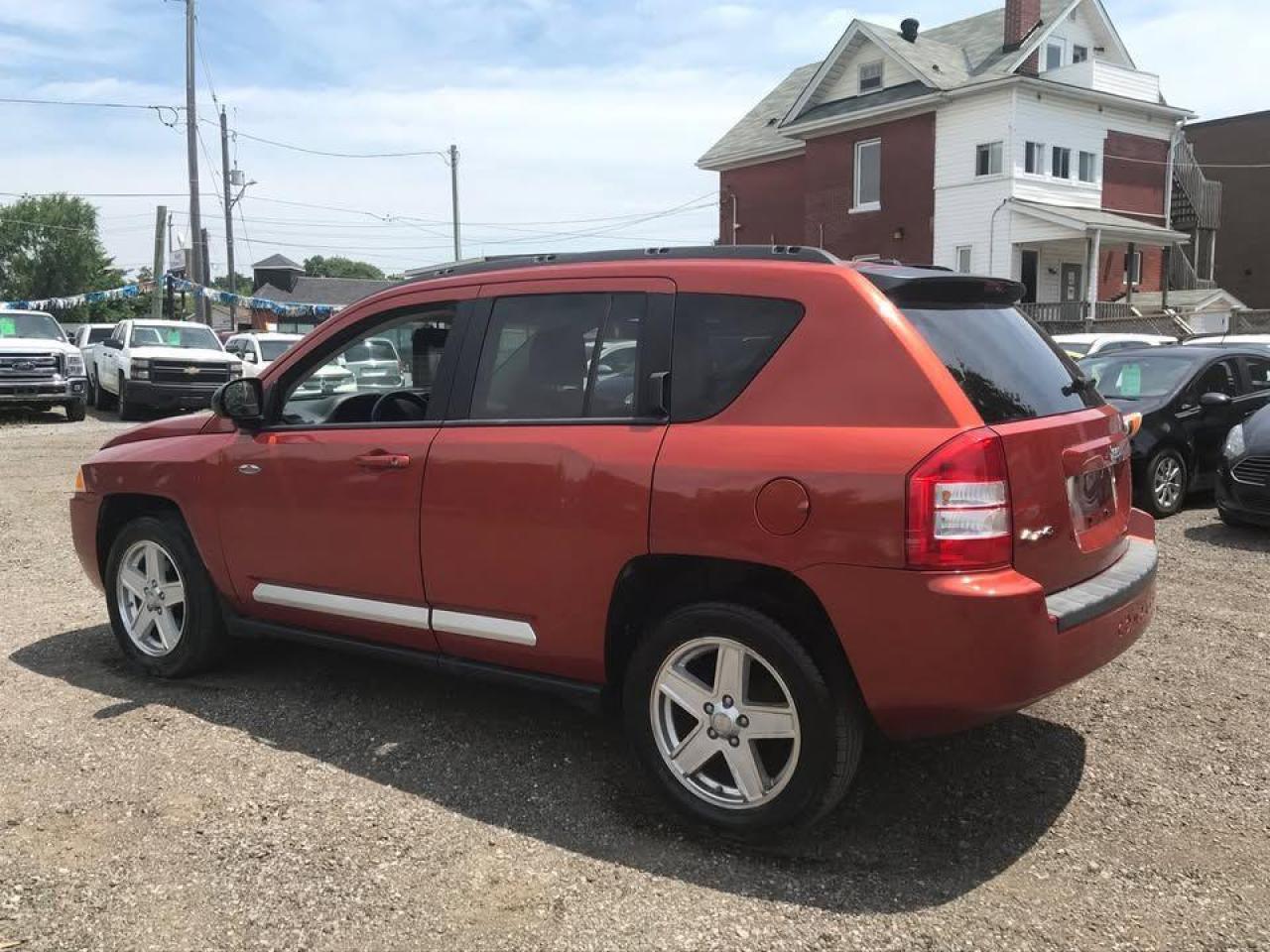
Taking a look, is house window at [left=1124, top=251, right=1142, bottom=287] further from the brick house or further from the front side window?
the front side window

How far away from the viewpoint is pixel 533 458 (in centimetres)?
364

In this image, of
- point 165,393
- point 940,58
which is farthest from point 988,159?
point 165,393

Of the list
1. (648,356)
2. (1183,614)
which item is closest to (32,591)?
(648,356)

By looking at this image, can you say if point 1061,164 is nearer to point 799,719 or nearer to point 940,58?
point 940,58

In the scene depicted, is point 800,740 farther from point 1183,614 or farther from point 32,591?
point 32,591

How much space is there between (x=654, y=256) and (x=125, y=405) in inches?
724

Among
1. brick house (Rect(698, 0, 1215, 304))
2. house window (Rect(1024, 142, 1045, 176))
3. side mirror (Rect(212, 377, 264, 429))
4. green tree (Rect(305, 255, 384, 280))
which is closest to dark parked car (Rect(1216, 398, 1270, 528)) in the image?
side mirror (Rect(212, 377, 264, 429))

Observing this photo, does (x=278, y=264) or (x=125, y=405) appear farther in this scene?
(x=278, y=264)

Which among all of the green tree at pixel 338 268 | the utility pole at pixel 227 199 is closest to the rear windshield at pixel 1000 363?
the utility pole at pixel 227 199

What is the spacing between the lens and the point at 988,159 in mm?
28266

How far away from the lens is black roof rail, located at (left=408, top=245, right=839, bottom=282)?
349 centimetres

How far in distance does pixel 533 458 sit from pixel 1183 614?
13.5ft

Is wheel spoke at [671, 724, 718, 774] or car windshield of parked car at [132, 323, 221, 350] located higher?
car windshield of parked car at [132, 323, 221, 350]

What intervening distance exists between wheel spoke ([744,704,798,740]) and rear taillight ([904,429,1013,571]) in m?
0.63
